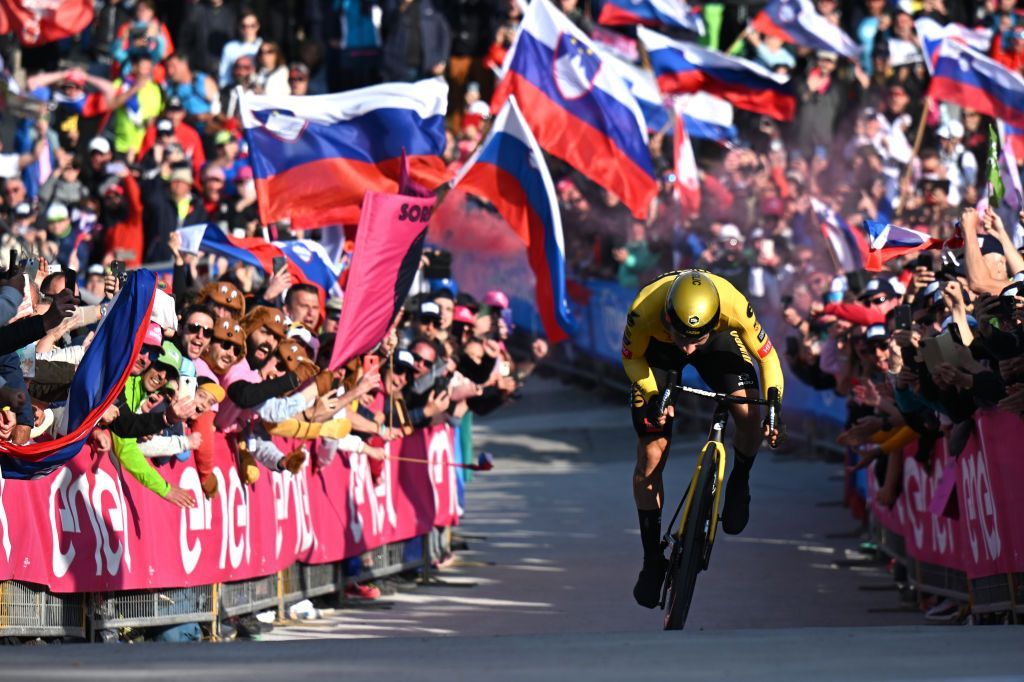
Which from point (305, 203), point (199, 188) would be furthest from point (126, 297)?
point (199, 188)

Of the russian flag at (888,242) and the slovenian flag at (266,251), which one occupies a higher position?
the slovenian flag at (266,251)

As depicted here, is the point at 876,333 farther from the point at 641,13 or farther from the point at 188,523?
the point at 641,13

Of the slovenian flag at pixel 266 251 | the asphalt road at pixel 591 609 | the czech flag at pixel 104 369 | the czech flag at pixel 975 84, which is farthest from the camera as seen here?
the czech flag at pixel 975 84

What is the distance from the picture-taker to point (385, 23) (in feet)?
99.5

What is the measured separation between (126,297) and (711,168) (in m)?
18.2

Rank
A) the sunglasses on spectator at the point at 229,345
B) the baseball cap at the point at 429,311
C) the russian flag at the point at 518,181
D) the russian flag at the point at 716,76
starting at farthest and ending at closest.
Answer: the russian flag at the point at 716,76 → the russian flag at the point at 518,181 → the baseball cap at the point at 429,311 → the sunglasses on spectator at the point at 229,345

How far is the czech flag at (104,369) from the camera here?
1016 cm

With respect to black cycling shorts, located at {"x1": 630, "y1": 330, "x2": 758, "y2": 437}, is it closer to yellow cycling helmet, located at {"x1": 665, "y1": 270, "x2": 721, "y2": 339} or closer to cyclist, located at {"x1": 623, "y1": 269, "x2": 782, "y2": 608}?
cyclist, located at {"x1": 623, "y1": 269, "x2": 782, "y2": 608}

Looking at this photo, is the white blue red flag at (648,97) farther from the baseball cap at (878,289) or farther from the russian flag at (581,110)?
the baseball cap at (878,289)

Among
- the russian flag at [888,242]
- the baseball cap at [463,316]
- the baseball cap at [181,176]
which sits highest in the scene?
the baseball cap at [181,176]

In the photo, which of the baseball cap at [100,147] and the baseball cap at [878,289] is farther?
the baseball cap at [100,147]

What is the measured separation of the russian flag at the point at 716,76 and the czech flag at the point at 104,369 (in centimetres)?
1343

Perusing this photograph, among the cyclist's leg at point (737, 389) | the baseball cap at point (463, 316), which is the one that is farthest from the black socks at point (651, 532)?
the baseball cap at point (463, 316)

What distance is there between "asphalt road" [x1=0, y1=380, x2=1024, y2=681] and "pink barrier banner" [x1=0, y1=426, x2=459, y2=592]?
57cm
